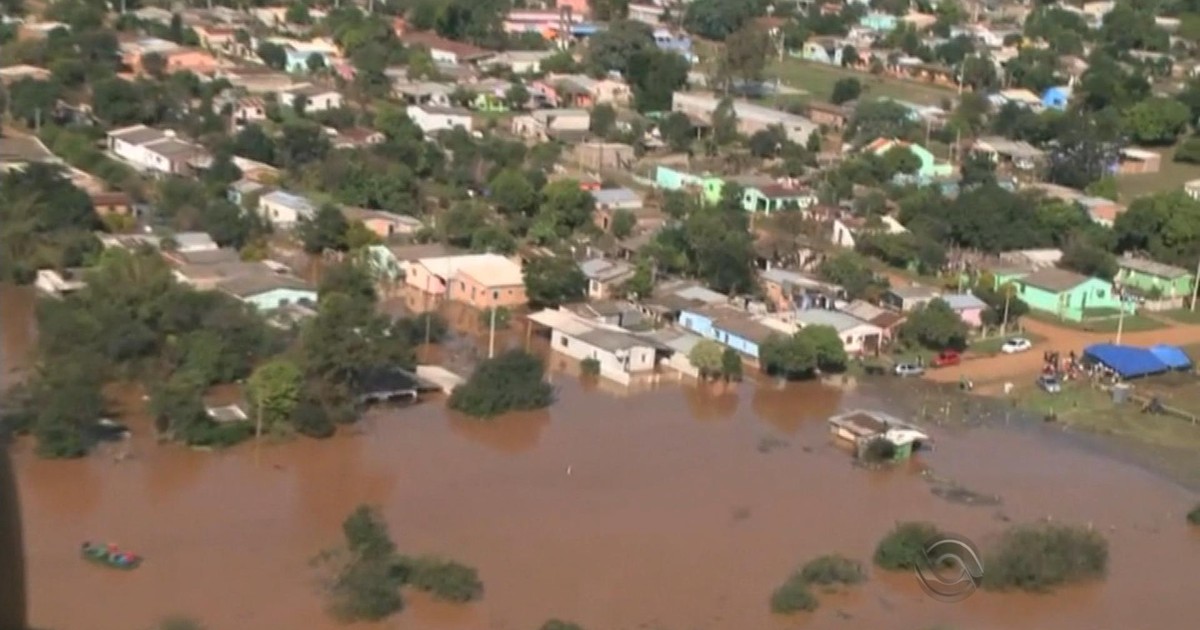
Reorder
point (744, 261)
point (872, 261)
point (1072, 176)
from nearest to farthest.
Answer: point (744, 261), point (872, 261), point (1072, 176)

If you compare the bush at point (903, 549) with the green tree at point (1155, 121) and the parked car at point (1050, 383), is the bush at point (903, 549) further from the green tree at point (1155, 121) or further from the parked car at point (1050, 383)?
the green tree at point (1155, 121)

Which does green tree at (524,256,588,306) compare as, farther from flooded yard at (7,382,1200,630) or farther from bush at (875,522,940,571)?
bush at (875,522,940,571)

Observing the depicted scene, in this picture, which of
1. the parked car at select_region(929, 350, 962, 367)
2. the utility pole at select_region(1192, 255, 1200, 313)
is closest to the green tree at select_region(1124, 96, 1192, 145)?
the utility pole at select_region(1192, 255, 1200, 313)

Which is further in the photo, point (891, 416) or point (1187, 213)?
point (1187, 213)

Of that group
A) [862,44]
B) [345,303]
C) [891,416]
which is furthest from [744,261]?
[862,44]

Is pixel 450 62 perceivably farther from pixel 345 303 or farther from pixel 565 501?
pixel 565 501

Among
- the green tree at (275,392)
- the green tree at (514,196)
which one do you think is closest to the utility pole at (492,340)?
the green tree at (275,392)
